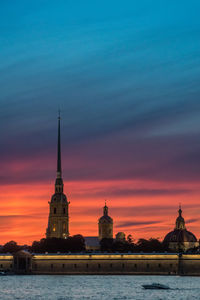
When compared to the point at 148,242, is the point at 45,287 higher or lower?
lower

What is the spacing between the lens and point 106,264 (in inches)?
6088

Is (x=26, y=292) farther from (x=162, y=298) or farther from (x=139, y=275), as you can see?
(x=139, y=275)

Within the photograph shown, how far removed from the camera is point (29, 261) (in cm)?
16238

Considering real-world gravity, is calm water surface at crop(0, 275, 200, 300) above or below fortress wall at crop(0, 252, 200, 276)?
below

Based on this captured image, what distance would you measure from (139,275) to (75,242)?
121 ft

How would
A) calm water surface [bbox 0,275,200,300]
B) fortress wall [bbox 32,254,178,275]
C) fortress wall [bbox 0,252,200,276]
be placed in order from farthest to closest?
fortress wall [bbox 32,254,178,275]
fortress wall [bbox 0,252,200,276]
calm water surface [bbox 0,275,200,300]

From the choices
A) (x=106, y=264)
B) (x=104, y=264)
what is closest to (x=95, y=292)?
(x=106, y=264)

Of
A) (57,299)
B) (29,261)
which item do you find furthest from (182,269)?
(57,299)

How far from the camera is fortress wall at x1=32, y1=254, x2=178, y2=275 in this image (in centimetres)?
14962

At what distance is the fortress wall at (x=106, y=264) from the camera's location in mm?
149625

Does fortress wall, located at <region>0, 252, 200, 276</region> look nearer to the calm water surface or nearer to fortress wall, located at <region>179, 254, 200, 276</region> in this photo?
fortress wall, located at <region>179, 254, 200, 276</region>

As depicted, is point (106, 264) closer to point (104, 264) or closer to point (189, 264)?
point (104, 264)

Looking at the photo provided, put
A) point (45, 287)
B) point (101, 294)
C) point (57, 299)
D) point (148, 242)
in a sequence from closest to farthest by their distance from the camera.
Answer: point (57, 299), point (101, 294), point (45, 287), point (148, 242)

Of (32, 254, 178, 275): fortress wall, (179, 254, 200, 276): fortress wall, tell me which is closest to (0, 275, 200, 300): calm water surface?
(179, 254, 200, 276): fortress wall
